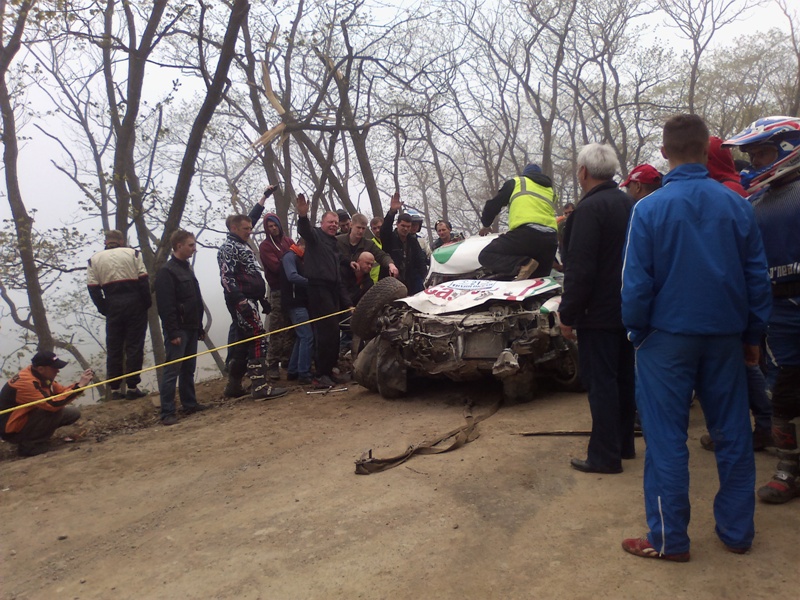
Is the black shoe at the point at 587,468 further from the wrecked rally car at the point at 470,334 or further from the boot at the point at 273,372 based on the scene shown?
the boot at the point at 273,372

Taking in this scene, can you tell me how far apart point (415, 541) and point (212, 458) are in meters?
2.52

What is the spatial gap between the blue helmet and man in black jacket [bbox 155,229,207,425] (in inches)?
215

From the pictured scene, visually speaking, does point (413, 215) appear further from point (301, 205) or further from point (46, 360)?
point (46, 360)

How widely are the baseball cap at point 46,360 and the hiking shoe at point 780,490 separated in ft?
19.6

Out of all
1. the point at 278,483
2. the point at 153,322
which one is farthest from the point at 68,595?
the point at 153,322

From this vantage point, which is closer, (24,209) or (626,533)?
(626,533)

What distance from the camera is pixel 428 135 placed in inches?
978

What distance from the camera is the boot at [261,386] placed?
7.46 m

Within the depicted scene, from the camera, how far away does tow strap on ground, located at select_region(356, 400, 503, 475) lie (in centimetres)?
441

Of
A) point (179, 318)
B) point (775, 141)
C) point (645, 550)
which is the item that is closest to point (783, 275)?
point (775, 141)

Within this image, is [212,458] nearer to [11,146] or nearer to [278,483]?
[278,483]

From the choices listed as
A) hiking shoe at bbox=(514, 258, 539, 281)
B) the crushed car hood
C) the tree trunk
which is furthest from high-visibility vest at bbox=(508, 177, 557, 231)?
the tree trunk

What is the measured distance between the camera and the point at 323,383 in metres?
7.71

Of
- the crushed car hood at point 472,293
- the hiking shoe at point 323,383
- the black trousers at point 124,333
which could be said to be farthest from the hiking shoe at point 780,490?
the black trousers at point 124,333
